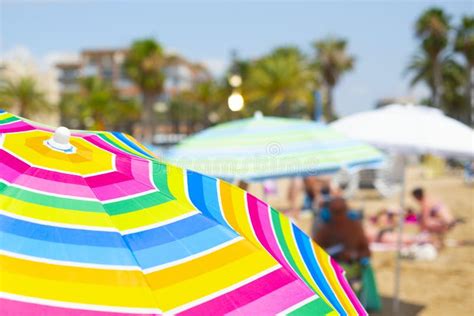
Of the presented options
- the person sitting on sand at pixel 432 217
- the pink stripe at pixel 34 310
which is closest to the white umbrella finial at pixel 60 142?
the pink stripe at pixel 34 310

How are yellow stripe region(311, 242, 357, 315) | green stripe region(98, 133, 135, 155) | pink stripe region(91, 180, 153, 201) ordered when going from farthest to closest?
green stripe region(98, 133, 135, 155)
yellow stripe region(311, 242, 357, 315)
pink stripe region(91, 180, 153, 201)

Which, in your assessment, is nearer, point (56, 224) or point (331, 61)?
point (56, 224)

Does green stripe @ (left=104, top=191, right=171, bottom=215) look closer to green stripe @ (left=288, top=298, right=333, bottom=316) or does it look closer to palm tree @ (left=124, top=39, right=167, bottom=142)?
green stripe @ (left=288, top=298, right=333, bottom=316)

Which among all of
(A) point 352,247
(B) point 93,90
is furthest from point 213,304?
(B) point 93,90

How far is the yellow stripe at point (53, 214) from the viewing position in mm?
1610

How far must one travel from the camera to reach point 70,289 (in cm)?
149

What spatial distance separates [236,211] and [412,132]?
3595 mm

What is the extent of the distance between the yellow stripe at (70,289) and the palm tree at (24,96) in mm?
46215

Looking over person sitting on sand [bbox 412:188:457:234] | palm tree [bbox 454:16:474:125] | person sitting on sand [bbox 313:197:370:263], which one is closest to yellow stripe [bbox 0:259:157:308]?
person sitting on sand [bbox 313:197:370:263]

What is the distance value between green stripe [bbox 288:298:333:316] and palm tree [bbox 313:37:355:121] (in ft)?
159

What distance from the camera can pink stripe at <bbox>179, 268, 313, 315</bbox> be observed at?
5.27 feet

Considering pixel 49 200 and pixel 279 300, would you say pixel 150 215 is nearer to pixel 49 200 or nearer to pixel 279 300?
pixel 49 200

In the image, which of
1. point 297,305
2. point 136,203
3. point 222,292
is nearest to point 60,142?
point 136,203

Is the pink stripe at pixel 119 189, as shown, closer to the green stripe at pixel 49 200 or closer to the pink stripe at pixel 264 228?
the green stripe at pixel 49 200
